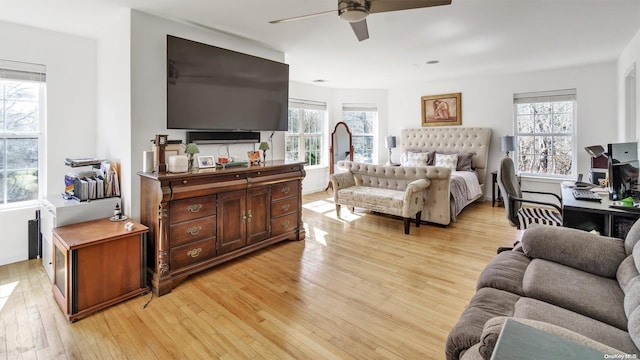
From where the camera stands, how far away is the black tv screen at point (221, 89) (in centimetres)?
302

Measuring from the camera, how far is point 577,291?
5.03 ft

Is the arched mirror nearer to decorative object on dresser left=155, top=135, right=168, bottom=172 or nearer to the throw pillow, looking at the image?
the throw pillow

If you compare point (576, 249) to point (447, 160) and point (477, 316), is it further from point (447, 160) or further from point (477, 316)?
point (447, 160)

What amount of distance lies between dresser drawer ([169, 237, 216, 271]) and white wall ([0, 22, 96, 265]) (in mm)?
1775

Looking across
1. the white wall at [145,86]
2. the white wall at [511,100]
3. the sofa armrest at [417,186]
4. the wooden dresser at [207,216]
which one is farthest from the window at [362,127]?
the white wall at [145,86]

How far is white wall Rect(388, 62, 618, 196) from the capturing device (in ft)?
16.4

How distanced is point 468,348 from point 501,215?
4.39m

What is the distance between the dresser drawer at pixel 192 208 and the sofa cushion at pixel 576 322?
2.39m

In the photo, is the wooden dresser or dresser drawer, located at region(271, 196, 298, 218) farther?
dresser drawer, located at region(271, 196, 298, 218)

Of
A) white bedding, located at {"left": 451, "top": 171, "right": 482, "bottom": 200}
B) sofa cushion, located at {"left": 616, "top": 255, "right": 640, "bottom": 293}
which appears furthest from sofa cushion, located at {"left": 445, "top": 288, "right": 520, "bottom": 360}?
white bedding, located at {"left": 451, "top": 171, "right": 482, "bottom": 200}

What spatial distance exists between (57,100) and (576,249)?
15.1 feet

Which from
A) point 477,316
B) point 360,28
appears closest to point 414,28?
point 360,28

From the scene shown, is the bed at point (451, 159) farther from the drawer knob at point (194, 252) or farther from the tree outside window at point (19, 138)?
the tree outside window at point (19, 138)

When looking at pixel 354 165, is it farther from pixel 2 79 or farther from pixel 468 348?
pixel 2 79
